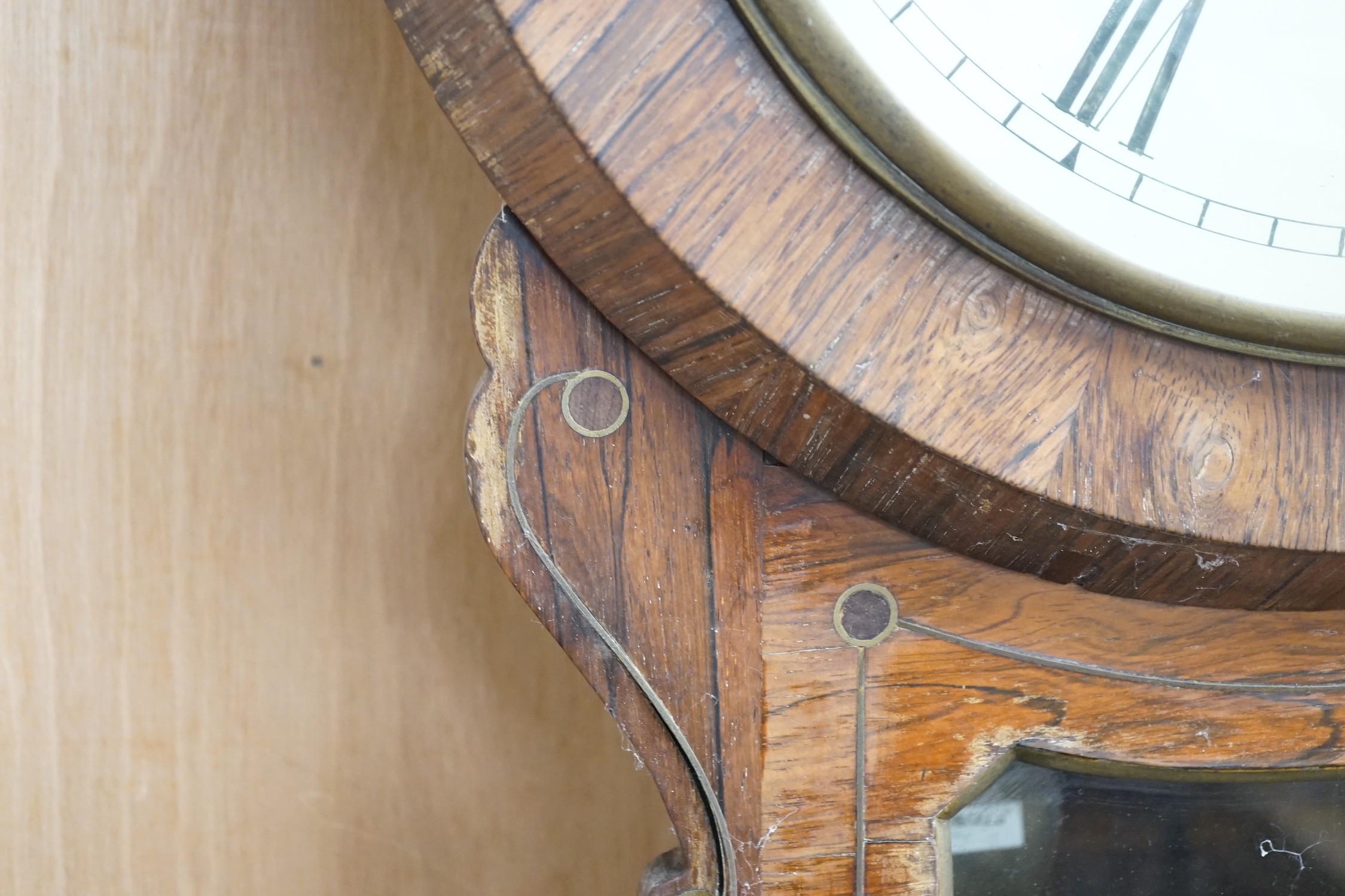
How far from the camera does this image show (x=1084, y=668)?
1.50 feet

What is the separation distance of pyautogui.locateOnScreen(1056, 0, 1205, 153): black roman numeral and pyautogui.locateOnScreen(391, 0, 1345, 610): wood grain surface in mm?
62

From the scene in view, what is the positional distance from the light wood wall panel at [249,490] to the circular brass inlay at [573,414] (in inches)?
8.4

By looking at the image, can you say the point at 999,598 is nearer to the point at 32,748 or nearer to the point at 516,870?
the point at 516,870

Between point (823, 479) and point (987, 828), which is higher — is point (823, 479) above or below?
above

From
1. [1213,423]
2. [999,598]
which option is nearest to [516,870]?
[999,598]

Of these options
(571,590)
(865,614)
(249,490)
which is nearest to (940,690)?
(865,614)

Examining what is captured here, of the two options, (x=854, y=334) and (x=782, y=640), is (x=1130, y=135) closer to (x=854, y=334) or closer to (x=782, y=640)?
(x=854, y=334)

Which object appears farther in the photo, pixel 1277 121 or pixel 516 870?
pixel 516 870

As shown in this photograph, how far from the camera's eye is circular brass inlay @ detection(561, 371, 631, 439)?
1.40 ft

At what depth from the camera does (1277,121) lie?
0.41m

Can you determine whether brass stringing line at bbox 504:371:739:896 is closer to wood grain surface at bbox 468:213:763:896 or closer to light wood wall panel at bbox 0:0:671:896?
wood grain surface at bbox 468:213:763:896

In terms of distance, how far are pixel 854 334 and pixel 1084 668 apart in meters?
0.18

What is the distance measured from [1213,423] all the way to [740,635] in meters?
0.19

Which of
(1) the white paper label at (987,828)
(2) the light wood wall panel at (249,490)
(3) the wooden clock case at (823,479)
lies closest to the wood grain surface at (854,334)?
(3) the wooden clock case at (823,479)
